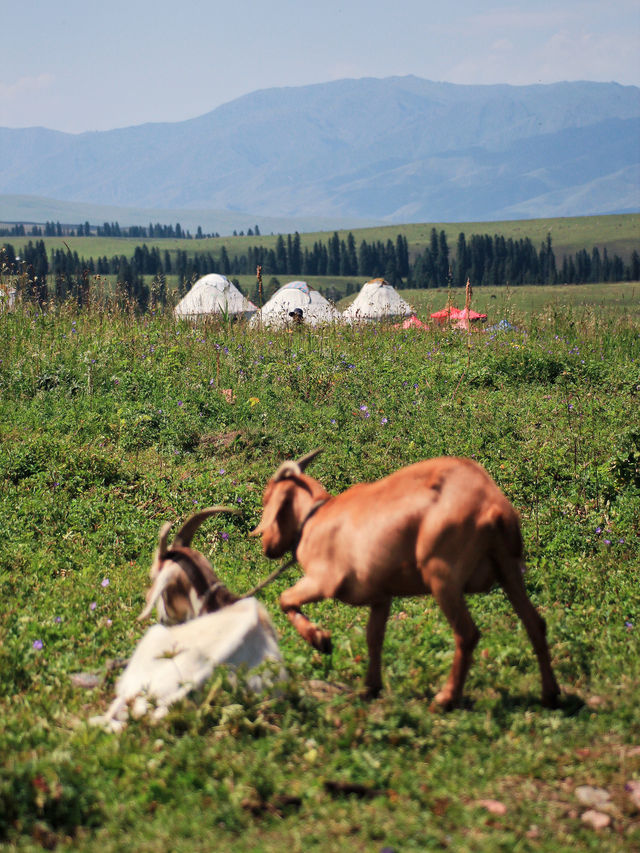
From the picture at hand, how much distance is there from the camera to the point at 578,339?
53.7ft

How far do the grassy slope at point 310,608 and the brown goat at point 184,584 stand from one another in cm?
66

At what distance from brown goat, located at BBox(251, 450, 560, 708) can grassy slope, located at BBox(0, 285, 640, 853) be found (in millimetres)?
402

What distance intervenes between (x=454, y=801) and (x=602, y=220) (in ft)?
566

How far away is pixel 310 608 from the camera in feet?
22.4

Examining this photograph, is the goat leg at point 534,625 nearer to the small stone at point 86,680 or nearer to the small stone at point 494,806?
the small stone at point 494,806

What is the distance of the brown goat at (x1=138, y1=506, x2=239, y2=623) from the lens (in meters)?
5.32

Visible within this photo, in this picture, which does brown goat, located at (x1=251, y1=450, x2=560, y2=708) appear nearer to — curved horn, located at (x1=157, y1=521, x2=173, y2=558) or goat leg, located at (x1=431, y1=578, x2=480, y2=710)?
goat leg, located at (x1=431, y1=578, x2=480, y2=710)

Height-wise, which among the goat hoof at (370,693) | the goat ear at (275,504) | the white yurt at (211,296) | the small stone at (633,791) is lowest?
the small stone at (633,791)

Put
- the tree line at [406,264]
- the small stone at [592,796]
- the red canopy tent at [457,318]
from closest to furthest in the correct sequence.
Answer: the small stone at [592,796] < the red canopy tent at [457,318] < the tree line at [406,264]

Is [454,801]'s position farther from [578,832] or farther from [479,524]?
[479,524]

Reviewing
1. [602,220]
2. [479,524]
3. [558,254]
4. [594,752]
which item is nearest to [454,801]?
[594,752]

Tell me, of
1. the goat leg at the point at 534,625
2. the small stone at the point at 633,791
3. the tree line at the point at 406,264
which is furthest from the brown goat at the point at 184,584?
the tree line at the point at 406,264

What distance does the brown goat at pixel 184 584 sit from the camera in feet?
17.5

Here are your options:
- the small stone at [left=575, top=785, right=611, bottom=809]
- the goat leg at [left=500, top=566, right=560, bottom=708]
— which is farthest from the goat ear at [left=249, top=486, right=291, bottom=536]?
the small stone at [left=575, top=785, right=611, bottom=809]
